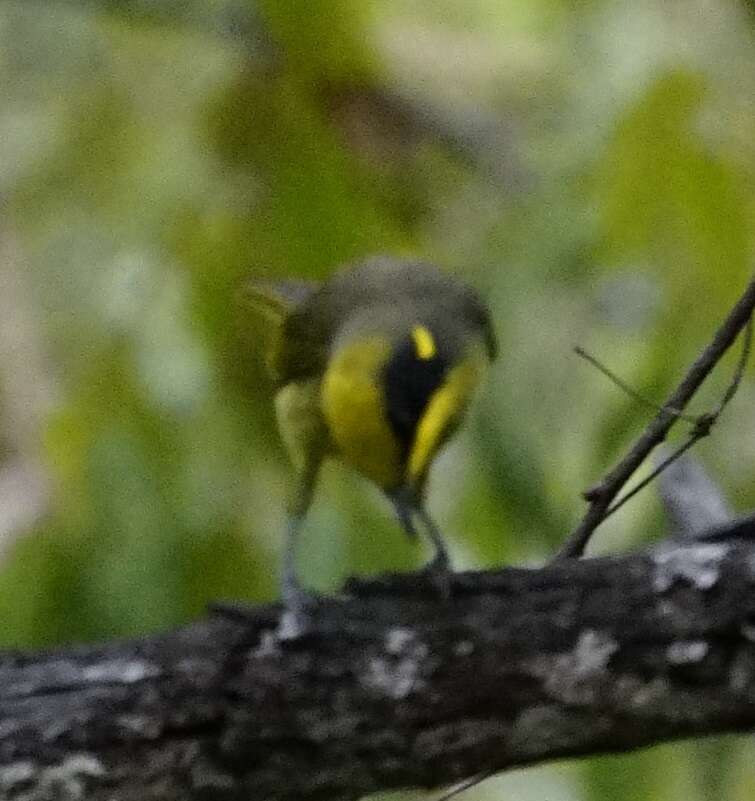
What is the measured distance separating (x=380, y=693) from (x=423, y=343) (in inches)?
6.8

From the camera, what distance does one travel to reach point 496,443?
37.1 inches

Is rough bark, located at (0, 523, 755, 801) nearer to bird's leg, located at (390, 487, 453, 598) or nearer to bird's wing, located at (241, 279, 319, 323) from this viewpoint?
bird's leg, located at (390, 487, 453, 598)

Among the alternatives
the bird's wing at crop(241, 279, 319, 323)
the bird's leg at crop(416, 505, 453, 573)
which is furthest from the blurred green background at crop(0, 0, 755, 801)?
the bird's leg at crop(416, 505, 453, 573)

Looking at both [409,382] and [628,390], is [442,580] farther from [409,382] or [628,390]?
[628,390]

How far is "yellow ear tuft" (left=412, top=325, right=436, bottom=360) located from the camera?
0.62 meters

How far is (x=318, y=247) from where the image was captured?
79cm

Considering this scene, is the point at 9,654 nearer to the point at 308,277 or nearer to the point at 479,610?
the point at 479,610

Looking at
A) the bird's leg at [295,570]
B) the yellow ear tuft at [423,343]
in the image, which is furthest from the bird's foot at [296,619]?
the yellow ear tuft at [423,343]

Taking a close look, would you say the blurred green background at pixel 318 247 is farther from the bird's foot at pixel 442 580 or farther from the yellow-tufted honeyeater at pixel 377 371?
the bird's foot at pixel 442 580

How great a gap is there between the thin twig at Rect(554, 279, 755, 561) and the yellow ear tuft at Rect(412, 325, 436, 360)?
0.36ft

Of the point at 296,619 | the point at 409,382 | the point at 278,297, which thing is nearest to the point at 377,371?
the point at 409,382

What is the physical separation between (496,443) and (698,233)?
22 centimetres

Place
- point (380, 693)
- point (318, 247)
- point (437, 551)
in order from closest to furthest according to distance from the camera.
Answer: point (380, 693)
point (437, 551)
point (318, 247)

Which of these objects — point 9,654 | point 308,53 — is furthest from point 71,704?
point 308,53
